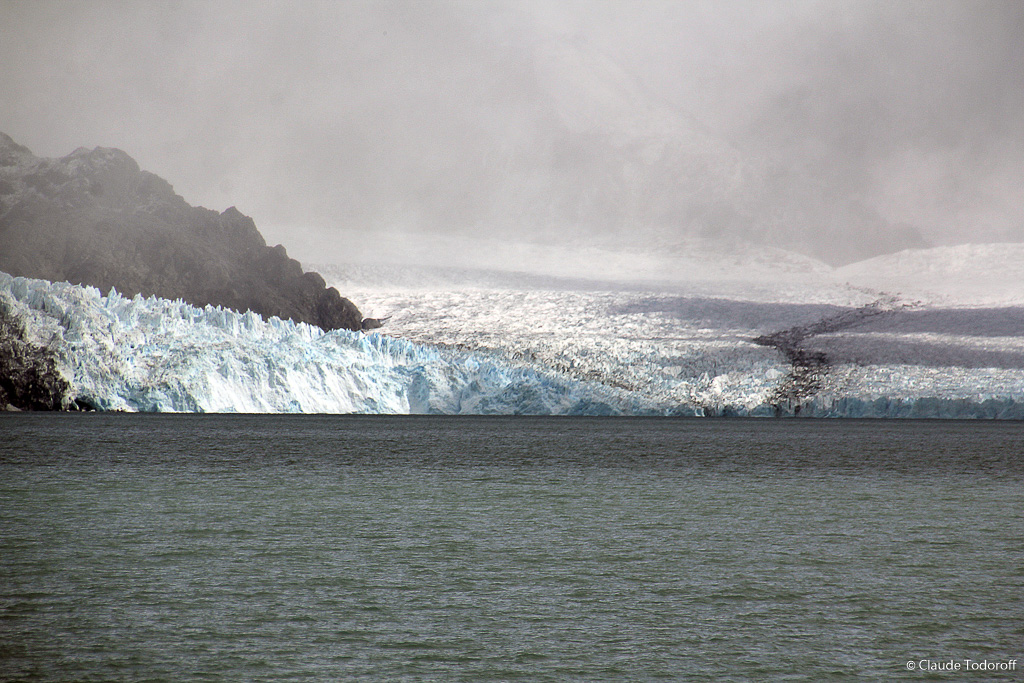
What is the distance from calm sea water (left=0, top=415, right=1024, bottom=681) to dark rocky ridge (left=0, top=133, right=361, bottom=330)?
162 ft

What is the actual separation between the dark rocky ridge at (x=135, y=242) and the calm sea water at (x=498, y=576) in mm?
49337

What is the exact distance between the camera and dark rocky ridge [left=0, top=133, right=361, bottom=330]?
6631 centimetres

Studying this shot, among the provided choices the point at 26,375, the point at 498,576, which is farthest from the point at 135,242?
the point at 498,576

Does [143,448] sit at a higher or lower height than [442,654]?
lower

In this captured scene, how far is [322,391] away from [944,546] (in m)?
36.1

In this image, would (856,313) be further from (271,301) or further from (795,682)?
(795,682)

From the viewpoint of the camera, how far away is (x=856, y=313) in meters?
64.0

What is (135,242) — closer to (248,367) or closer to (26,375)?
(26,375)

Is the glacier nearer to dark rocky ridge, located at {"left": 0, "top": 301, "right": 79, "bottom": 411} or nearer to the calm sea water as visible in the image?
dark rocky ridge, located at {"left": 0, "top": 301, "right": 79, "bottom": 411}

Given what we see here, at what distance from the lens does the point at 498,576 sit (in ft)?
32.9

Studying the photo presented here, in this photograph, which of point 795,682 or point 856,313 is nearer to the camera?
point 795,682

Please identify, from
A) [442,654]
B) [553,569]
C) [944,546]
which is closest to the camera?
[442,654]

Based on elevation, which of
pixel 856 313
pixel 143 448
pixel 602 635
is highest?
pixel 856 313

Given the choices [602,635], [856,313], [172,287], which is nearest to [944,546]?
[602,635]
